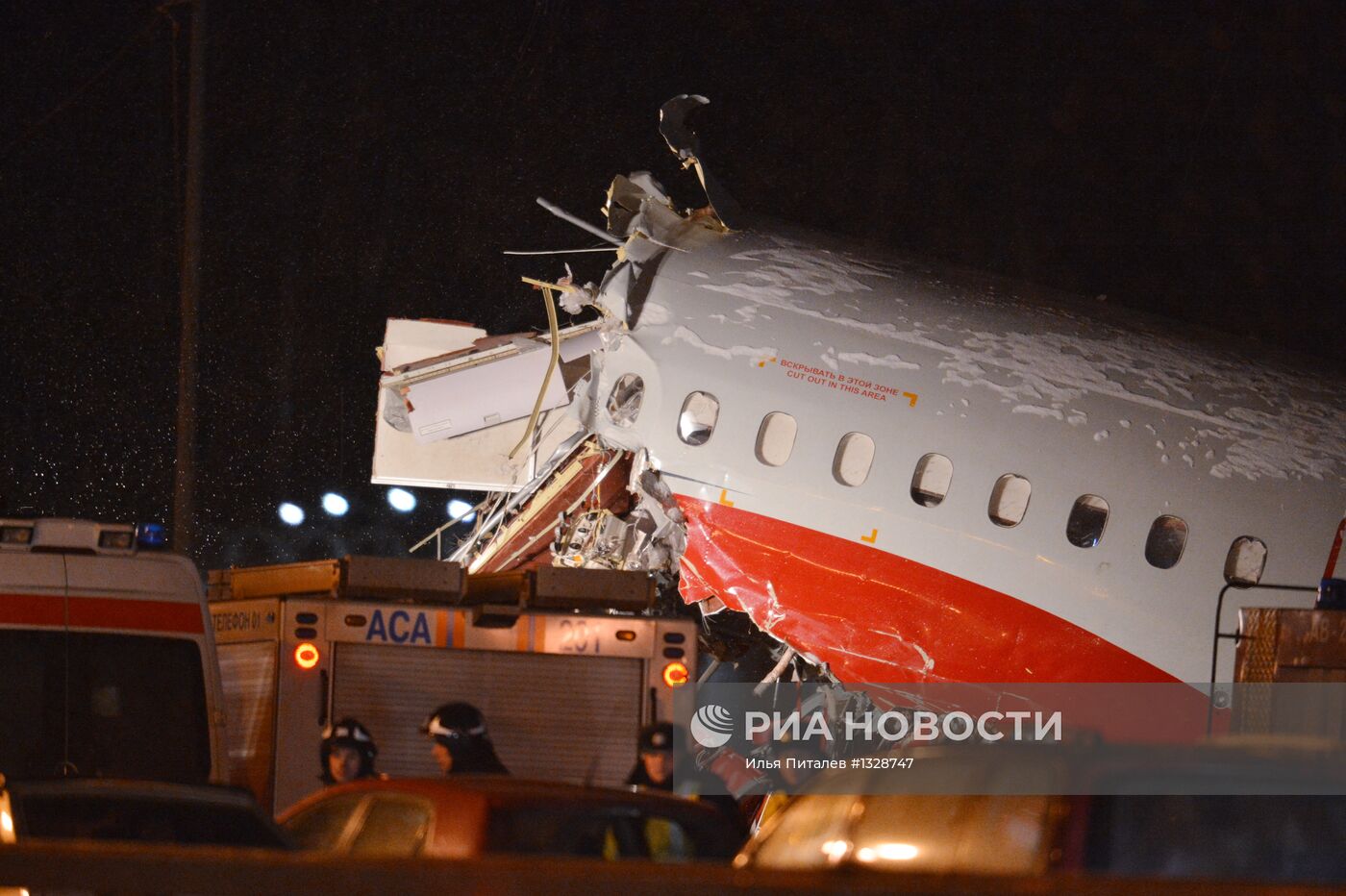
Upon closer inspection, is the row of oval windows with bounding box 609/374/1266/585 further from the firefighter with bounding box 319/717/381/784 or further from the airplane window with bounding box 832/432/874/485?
the firefighter with bounding box 319/717/381/784

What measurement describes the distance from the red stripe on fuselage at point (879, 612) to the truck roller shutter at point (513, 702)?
3063mm

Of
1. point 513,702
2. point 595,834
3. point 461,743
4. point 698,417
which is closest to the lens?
point 595,834

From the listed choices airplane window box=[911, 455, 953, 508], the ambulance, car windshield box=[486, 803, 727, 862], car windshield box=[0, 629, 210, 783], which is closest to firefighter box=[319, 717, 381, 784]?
the ambulance

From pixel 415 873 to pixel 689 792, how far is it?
608 cm

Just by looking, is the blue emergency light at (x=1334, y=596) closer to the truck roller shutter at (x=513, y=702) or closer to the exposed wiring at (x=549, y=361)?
the truck roller shutter at (x=513, y=702)

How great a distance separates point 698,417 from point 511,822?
7580 millimetres

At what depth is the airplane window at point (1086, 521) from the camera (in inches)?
459

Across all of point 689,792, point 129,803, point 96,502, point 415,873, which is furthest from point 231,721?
point 96,502

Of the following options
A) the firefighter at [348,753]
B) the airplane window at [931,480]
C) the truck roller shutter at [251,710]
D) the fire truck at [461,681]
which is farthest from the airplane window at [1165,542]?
the truck roller shutter at [251,710]

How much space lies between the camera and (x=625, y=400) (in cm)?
1308

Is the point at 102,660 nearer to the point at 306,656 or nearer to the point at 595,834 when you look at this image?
the point at 306,656

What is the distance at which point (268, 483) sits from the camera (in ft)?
149

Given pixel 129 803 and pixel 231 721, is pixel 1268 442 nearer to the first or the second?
pixel 231 721

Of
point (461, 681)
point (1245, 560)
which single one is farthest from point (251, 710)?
point (1245, 560)
